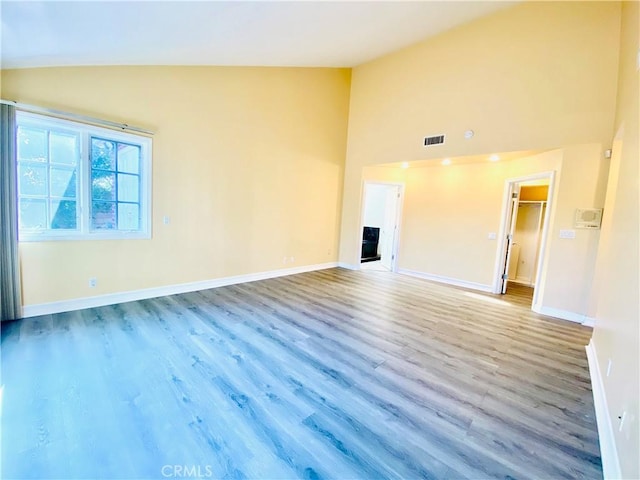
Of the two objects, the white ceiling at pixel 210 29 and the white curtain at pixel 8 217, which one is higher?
the white ceiling at pixel 210 29

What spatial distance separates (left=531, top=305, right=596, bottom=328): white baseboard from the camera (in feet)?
12.6

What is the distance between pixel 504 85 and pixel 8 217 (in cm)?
673

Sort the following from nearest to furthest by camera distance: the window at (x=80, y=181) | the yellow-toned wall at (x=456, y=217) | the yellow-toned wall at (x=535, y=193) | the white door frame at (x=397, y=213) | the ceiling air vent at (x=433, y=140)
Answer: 1. the window at (x=80, y=181)
2. the ceiling air vent at (x=433, y=140)
3. the yellow-toned wall at (x=456, y=217)
4. the yellow-toned wall at (x=535, y=193)
5. the white door frame at (x=397, y=213)

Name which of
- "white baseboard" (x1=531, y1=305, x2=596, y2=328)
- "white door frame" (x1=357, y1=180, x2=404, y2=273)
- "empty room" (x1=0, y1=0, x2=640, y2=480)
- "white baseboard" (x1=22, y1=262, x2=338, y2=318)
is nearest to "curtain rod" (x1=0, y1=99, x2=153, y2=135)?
"empty room" (x1=0, y1=0, x2=640, y2=480)

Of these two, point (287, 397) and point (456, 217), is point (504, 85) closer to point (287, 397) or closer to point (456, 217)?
A: point (456, 217)

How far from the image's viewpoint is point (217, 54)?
364 centimetres

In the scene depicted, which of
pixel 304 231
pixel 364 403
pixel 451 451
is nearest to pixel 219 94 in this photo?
pixel 304 231

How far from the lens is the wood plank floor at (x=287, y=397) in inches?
59.3

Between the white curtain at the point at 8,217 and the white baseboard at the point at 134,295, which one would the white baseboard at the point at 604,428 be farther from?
the white curtain at the point at 8,217

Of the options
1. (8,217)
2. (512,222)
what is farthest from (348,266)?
(8,217)

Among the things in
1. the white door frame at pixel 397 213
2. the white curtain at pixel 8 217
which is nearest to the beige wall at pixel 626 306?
the white door frame at pixel 397 213

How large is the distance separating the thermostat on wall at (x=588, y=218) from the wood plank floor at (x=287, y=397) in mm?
1460

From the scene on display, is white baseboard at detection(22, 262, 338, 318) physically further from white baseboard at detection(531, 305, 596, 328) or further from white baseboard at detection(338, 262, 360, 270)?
white baseboard at detection(531, 305, 596, 328)

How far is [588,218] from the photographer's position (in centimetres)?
381
